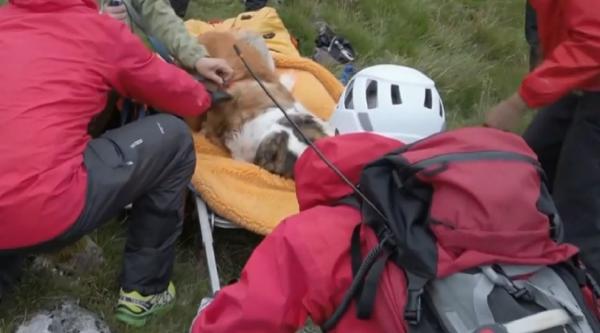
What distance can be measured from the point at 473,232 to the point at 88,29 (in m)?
2.21

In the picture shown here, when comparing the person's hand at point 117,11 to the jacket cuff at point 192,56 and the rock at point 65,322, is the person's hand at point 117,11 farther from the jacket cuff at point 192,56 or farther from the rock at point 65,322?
the rock at point 65,322

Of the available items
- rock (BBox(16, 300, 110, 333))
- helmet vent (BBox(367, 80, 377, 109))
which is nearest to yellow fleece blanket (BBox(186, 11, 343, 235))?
rock (BBox(16, 300, 110, 333))

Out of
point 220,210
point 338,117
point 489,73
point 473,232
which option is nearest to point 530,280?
point 473,232

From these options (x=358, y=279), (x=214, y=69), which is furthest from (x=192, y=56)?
(x=358, y=279)

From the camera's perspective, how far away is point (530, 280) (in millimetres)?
2758

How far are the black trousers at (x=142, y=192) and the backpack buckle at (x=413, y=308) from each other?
1.72 meters

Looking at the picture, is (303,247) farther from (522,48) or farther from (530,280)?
(522,48)

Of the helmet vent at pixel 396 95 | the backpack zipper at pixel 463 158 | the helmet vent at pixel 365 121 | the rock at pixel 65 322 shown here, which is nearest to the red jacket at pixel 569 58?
the helmet vent at pixel 396 95

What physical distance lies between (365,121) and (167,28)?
6.50 feet

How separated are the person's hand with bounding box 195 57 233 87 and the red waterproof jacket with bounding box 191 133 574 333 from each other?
2144 millimetres

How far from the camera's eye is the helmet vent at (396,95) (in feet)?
12.2

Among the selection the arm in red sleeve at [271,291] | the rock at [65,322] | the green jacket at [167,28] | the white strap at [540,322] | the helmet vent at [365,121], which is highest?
the white strap at [540,322]

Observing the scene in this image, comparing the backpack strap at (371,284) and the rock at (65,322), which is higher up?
the backpack strap at (371,284)

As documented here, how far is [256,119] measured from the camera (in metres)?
5.29
